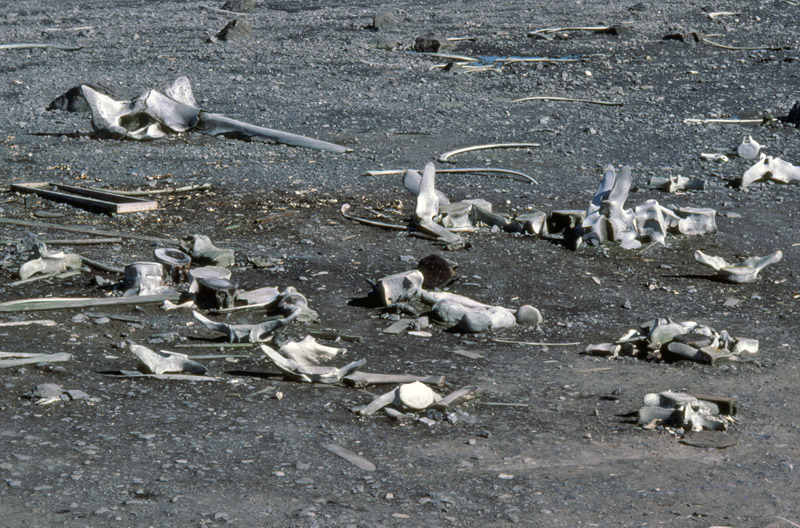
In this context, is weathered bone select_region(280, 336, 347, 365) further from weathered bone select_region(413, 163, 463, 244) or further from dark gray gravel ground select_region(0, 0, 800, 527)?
weathered bone select_region(413, 163, 463, 244)

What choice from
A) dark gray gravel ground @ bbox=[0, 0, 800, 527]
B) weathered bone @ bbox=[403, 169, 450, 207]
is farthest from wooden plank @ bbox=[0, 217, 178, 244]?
weathered bone @ bbox=[403, 169, 450, 207]

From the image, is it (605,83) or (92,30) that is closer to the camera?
(605,83)

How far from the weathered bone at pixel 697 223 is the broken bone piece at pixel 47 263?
4.48 m

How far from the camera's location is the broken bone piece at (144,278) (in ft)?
19.3

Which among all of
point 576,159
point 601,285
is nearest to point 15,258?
point 601,285

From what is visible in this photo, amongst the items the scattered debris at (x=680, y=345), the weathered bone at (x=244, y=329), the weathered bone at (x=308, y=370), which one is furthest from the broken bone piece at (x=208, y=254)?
the scattered debris at (x=680, y=345)

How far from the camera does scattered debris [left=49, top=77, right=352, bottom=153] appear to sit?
9.97 meters

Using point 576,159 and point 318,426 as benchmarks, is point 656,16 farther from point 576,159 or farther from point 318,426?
point 318,426

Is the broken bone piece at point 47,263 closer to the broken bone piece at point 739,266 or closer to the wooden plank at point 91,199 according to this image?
the wooden plank at point 91,199

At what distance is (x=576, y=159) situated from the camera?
9406 millimetres

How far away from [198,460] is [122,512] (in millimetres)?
480

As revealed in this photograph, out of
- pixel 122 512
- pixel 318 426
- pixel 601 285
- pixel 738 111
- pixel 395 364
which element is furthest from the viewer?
pixel 738 111

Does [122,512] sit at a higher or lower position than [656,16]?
lower

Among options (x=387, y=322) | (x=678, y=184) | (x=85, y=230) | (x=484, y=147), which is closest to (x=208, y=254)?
(x=85, y=230)
